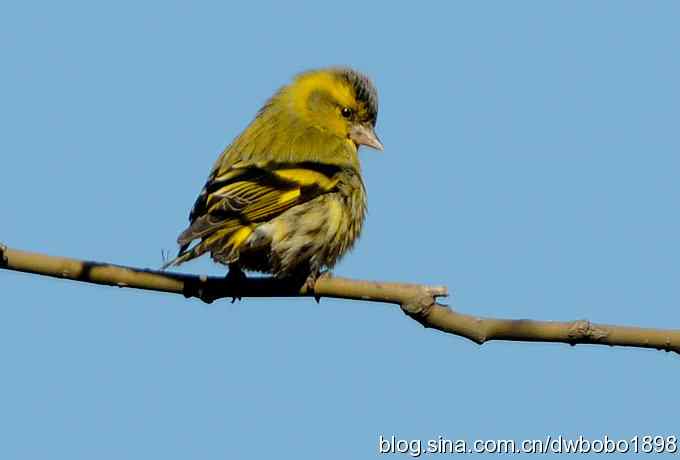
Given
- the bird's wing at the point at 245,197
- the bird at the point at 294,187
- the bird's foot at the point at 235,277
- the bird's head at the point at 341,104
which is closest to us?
the bird's foot at the point at 235,277

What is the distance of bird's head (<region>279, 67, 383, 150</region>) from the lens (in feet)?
26.1

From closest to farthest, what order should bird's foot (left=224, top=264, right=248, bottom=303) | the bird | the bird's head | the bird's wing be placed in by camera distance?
bird's foot (left=224, top=264, right=248, bottom=303)
the bird's wing
the bird
the bird's head

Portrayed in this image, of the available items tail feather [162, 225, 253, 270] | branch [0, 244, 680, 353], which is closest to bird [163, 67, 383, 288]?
tail feather [162, 225, 253, 270]

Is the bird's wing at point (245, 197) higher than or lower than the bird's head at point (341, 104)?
lower

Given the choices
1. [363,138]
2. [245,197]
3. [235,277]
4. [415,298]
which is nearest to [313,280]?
[235,277]

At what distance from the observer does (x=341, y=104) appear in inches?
317

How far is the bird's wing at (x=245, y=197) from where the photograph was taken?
19.4 ft

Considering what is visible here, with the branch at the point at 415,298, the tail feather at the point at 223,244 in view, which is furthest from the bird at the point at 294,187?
the branch at the point at 415,298

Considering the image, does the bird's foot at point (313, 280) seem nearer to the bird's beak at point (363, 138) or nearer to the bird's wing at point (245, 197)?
the bird's wing at point (245, 197)

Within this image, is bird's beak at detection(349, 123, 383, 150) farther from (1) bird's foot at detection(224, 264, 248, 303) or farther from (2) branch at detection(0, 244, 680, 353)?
(2) branch at detection(0, 244, 680, 353)

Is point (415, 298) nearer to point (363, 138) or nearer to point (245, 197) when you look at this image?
point (245, 197)

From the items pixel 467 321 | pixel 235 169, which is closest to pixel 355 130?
pixel 235 169

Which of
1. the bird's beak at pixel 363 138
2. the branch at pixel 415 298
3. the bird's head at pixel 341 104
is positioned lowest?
the branch at pixel 415 298

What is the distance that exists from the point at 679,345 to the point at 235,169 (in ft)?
10.8
